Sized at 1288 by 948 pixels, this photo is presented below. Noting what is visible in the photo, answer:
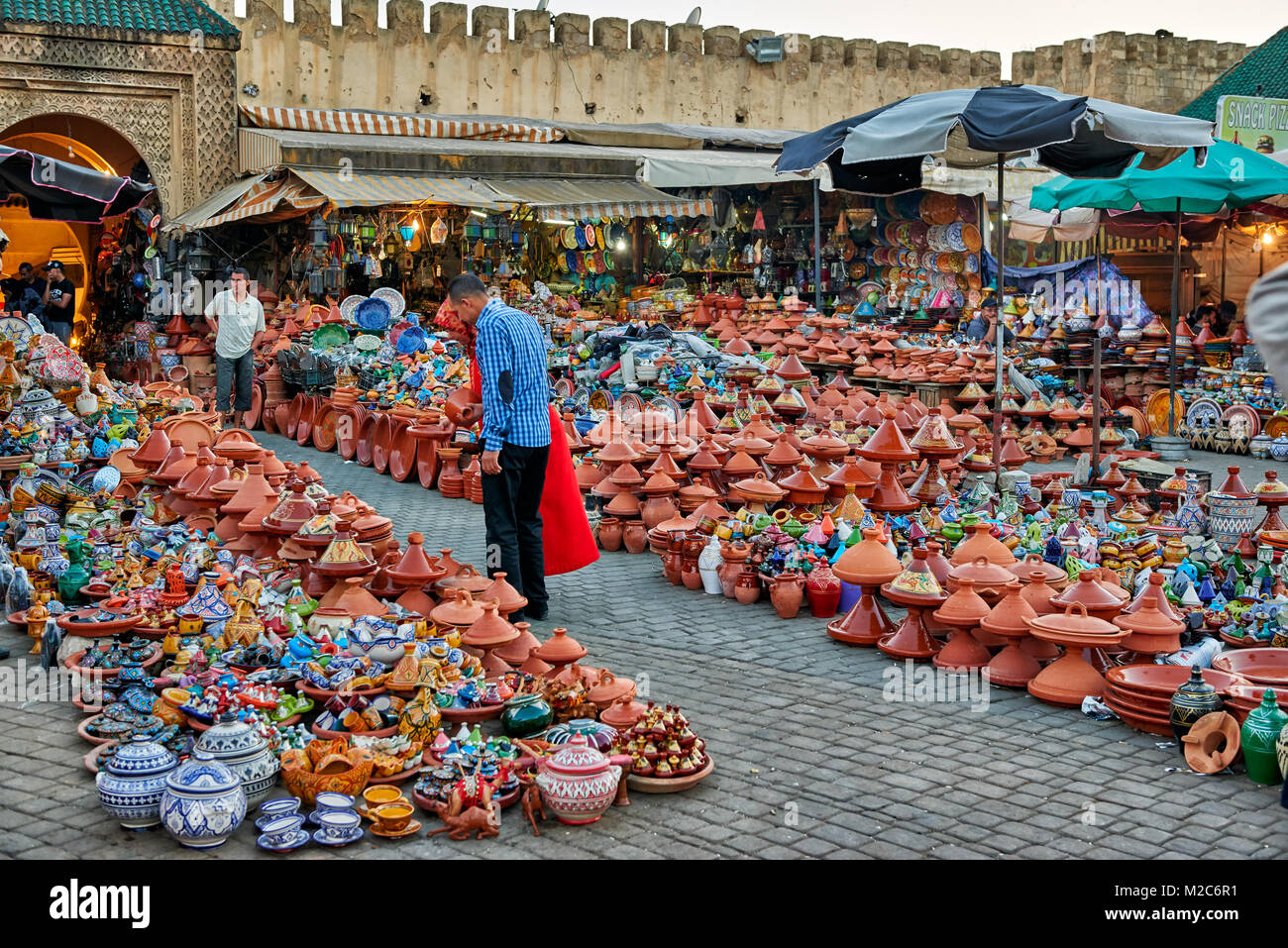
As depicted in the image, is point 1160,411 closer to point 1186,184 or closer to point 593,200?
point 1186,184

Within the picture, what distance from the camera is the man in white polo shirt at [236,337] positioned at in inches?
488

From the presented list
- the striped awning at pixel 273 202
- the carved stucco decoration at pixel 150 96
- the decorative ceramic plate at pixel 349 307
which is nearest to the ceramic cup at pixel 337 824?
the decorative ceramic plate at pixel 349 307

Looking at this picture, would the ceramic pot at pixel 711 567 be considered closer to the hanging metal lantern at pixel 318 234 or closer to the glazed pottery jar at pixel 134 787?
the glazed pottery jar at pixel 134 787

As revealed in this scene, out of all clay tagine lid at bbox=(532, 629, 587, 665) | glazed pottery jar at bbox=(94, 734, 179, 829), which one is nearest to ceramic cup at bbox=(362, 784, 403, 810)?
glazed pottery jar at bbox=(94, 734, 179, 829)

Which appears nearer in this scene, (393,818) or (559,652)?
(393,818)

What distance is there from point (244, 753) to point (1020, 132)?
581cm

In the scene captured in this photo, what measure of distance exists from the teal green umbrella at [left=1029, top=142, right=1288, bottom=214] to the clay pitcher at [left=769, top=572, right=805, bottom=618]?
6.51 m

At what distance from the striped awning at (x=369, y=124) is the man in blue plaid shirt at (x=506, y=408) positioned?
11.5 meters

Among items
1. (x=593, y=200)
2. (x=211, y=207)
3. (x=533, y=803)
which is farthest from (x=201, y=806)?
(x=593, y=200)

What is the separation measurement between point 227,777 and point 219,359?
9568 millimetres

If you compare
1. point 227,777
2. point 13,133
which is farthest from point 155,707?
A: point 13,133

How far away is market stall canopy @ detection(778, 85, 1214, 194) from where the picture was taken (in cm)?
782

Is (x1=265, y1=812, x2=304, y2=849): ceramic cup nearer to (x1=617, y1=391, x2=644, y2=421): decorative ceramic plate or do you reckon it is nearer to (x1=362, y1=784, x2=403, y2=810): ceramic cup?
(x1=362, y1=784, x2=403, y2=810): ceramic cup

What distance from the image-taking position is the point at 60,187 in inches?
386
